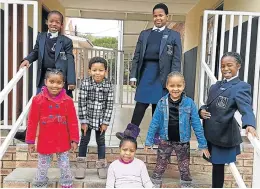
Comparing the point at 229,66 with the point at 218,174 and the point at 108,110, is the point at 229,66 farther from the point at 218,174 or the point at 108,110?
the point at 108,110

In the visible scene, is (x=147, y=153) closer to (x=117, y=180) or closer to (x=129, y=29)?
(x=117, y=180)

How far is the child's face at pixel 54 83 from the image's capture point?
2775mm

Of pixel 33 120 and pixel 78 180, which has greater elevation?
pixel 33 120

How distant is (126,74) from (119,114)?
173 cm

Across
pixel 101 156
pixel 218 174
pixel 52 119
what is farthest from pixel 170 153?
pixel 52 119

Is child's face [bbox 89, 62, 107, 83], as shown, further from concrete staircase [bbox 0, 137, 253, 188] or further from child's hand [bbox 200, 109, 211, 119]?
child's hand [bbox 200, 109, 211, 119]

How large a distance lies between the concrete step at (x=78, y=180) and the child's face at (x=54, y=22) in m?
1.40

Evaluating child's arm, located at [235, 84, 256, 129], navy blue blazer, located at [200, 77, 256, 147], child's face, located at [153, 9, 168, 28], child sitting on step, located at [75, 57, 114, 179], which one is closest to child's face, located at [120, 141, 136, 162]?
child sitting on step, located at [75, 57, 114, 179]

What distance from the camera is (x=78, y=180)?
3.10 meters

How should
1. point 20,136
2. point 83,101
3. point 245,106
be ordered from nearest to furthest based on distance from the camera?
point 245,106
point 83,101
point 20,136

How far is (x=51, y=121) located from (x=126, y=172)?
775mm

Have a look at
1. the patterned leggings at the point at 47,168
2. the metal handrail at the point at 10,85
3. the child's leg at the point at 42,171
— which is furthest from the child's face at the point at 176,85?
the metal handrail at the point at 10,85

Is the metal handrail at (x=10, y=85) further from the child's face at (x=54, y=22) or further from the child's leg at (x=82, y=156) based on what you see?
the child's leg at (x=82, y=156)

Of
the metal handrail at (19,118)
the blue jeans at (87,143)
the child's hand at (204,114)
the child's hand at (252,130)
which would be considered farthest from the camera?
the blue jeans at (87,143)
